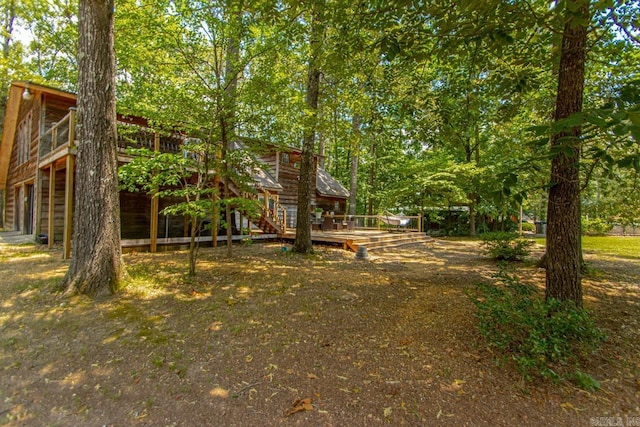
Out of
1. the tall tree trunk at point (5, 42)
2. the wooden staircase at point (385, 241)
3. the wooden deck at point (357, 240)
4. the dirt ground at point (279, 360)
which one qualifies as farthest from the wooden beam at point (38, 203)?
the tall tree trunk at point (5, 42)

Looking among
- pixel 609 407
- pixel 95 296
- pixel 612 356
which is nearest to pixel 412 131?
pixel 612 356

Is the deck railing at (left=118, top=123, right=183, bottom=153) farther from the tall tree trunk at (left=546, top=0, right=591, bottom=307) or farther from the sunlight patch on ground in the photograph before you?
the tall tree trunk at (left=546, top=0, right=591, bottom=307)

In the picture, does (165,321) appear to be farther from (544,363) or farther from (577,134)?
(577,134)

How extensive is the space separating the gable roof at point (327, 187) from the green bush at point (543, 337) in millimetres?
16409

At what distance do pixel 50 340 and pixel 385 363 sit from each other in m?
3.53

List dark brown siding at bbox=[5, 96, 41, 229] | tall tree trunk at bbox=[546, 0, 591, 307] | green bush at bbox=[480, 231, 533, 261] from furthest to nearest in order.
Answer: dark brown siding at bbox=[5, 96, 41, 229], green bush at bbox=[480, 231, 533, 261], tall tree trunk at bbox=[546, 0, 591, 307]

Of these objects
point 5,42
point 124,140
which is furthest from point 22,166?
point 5,42

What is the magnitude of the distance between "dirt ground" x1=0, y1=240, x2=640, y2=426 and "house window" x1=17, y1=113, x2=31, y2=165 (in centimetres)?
1071

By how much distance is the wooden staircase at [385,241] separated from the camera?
10969mm

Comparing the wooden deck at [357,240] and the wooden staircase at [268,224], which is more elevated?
the wooden staircase at [268,224]

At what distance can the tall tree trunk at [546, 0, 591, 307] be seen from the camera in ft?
10.9

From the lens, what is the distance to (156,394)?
8.30ft

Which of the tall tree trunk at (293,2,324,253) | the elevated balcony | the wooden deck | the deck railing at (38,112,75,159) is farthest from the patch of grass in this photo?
the deck railing at (38,112,75,159)

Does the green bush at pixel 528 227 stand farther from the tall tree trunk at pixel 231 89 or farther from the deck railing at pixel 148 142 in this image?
the deck railing at pixel 148 142
